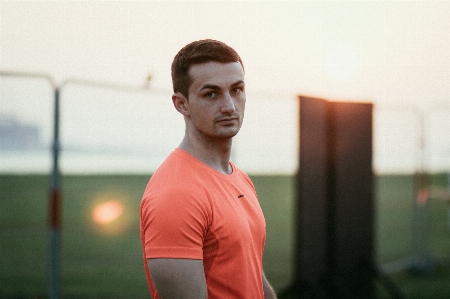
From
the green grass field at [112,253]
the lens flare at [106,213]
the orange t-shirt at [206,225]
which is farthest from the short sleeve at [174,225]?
the lens flare at [106,213]

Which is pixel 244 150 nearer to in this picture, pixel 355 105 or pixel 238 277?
pixel 355 105

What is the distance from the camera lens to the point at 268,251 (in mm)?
10586

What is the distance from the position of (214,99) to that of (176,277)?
79cm

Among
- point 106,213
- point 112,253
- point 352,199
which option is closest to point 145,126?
point 352,199

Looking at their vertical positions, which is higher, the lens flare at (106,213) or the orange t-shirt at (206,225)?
the orange t-shirt at (206,225)

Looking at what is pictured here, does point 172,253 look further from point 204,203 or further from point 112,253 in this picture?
point 112,253

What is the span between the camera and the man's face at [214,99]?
239cm

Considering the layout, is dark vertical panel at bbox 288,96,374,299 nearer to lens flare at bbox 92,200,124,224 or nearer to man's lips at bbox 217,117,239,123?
man's lips at bbox 217,117,239,123

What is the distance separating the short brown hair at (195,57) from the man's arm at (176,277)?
0.77 m

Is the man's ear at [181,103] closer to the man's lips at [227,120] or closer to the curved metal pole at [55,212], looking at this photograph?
the man's lips at [227,120]

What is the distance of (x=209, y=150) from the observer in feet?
8.14

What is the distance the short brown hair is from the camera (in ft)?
7.86

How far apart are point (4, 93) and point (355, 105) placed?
3881mm

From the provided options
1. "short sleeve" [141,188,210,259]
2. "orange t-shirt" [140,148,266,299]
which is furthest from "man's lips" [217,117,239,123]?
"short sleeve" [141,188,210,259]
